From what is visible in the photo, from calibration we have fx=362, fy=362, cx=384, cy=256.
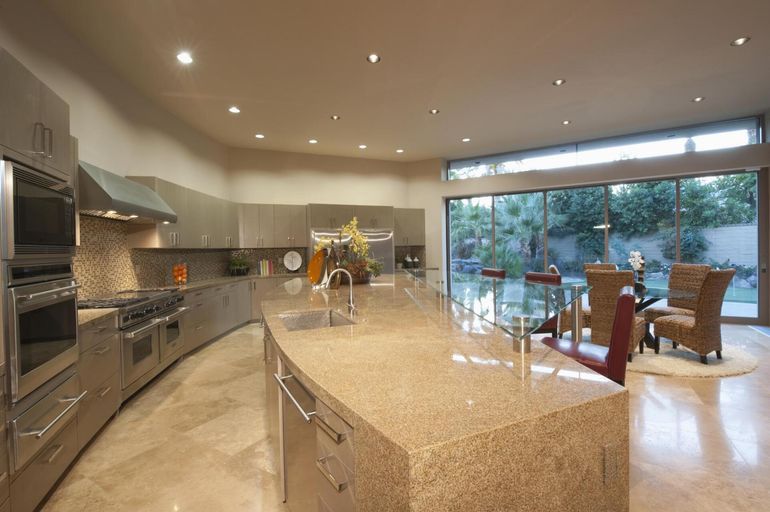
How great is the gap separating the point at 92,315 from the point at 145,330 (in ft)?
2.43

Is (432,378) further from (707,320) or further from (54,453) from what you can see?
(707,320)

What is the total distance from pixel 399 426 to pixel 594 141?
702 cm

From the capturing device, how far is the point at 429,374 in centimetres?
110

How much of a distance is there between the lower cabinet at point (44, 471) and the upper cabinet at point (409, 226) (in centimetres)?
583

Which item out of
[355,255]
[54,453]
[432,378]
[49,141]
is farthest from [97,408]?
[432,378]

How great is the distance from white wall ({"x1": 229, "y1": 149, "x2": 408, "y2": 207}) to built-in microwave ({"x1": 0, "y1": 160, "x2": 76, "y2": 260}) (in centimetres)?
454

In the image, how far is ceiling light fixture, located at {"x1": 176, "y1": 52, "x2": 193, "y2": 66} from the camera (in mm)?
3359

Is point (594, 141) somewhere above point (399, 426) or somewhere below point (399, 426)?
above

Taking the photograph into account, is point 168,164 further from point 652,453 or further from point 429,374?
point 652,453

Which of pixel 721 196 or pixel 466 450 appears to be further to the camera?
pixel 721 196

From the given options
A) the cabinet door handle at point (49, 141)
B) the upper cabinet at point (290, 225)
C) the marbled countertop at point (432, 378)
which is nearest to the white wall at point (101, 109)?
the cabinet door handle at point (49, 141)

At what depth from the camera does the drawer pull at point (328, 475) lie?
3.22 ft

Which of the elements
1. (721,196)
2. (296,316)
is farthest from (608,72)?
(296,316)

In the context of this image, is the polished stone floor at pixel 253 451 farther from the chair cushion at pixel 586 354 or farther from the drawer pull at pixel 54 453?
the chair cushion at pixel 586 354
